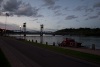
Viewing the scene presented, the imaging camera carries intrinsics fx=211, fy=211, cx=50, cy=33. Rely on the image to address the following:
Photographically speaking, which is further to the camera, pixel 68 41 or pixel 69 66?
pixel 68 41

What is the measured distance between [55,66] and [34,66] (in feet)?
5.55

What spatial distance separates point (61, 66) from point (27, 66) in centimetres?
275

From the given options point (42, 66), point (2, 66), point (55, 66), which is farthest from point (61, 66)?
point (2, 66)

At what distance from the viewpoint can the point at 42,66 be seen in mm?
16953

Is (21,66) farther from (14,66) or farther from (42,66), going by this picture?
(42,66)

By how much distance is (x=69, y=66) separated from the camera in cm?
1667

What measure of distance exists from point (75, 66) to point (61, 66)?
1103 mm

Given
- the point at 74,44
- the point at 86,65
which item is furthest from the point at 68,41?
the point at 86,65

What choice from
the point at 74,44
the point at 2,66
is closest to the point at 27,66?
the point at 2,66

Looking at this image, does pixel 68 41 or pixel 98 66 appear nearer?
pixel 98 66

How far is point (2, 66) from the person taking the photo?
17719 millimetres

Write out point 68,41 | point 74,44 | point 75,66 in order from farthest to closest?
point 68,41, point 74,44, point 75,66

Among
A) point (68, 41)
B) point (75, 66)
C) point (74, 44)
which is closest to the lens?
point (75, 66)

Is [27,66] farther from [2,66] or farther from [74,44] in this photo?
[74,44]
